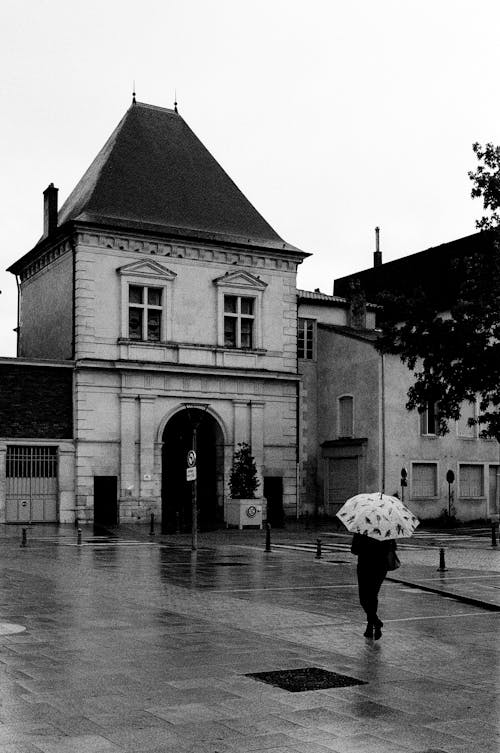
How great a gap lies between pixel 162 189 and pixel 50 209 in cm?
477

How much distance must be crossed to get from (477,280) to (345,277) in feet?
143

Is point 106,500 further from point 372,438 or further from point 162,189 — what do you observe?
point 162,189

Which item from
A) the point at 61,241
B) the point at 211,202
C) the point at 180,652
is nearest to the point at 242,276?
the point at 211,202

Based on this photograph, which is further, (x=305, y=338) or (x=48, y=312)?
(x=305, y=338)

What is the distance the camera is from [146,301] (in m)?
41.3

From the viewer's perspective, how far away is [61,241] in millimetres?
41469

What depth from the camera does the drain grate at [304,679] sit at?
937 centimetres

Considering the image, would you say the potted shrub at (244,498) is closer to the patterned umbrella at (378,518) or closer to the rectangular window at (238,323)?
the rectangular window at (238,323)

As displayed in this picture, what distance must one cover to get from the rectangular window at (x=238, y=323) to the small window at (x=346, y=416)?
4.66 meters

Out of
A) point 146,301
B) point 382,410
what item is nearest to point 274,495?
point 382,410

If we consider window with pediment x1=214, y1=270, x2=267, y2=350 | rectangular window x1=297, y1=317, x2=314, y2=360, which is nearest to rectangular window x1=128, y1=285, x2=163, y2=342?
window with pediment x1=214, y1=270, x2=267, y2=350

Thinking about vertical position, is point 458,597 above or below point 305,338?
below

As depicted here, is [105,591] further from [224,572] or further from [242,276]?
[242,276]

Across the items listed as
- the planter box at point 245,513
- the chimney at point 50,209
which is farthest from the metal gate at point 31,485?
the chimney at point 50,209
